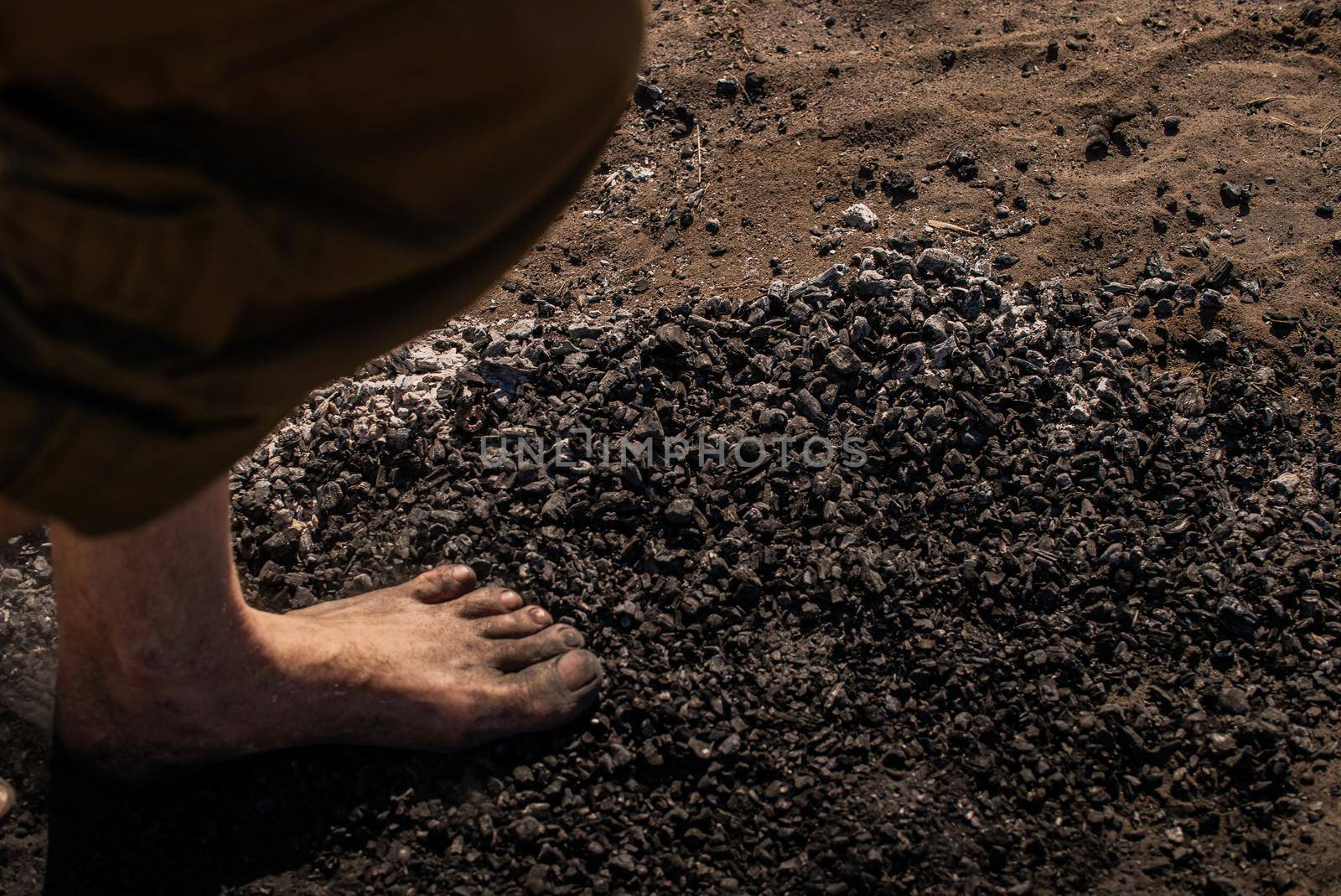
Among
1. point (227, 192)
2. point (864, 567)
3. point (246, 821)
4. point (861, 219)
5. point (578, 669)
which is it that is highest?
point (227, 192)

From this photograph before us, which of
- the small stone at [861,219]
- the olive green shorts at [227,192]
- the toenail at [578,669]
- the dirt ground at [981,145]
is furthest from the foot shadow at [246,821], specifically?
the small stone at [861,219]

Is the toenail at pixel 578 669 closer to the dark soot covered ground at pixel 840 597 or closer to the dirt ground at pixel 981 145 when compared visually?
the dark soot covered ground at pixel 840 597

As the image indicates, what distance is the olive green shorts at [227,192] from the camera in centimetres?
106

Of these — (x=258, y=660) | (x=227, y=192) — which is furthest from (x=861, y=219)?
(x=227, y=192)

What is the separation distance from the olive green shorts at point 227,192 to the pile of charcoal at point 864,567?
1.25 meters

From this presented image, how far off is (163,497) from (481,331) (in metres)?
1.85

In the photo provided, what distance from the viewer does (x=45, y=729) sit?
2275mm

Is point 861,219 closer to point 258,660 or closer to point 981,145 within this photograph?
point 981,145

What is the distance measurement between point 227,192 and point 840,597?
5.62 ft

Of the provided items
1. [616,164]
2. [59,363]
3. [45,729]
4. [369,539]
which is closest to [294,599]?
[369,539]

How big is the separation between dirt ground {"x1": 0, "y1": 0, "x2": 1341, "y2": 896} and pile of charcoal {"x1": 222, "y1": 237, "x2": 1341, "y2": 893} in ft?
0.49

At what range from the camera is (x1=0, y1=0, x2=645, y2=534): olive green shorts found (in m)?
1.06

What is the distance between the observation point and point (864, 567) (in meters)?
2.53

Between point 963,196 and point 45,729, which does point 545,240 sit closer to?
point 963,196
